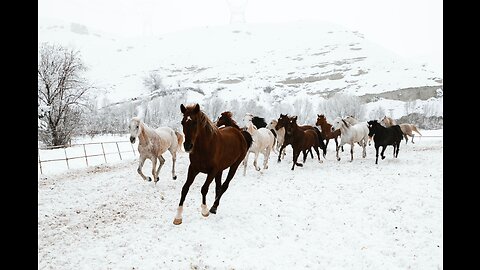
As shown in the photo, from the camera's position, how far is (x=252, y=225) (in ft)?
23.0

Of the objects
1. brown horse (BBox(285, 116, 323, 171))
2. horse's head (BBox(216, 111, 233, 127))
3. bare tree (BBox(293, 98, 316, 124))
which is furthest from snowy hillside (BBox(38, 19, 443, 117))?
horse's head (BBox(216, 111, 233, 127))

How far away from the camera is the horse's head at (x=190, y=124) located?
20.1 ft

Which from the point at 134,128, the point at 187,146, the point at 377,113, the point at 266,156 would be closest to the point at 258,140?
the point at 266,156

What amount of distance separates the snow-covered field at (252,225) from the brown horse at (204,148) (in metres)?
0.90

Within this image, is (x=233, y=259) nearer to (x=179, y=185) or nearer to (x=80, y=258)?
(x=80, y=258)

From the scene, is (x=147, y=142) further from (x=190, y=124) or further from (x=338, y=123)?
(x=338, y=123)

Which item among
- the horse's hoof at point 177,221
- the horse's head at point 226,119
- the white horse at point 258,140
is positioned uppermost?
the horse's head at point 226,119

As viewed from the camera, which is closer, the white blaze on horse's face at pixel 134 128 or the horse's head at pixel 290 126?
the white blaze on horse's face at pixel 134 128

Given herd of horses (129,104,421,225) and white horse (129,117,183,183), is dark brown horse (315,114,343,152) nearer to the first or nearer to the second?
herd of horses (129,104,421,225)

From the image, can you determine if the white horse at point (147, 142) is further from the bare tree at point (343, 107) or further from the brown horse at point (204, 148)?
the bare tree at point (343, 107)

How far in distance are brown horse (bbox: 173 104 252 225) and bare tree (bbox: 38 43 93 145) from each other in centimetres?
2018

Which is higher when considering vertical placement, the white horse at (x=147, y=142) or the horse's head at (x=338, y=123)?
the horse's head at (x=338, y=123)

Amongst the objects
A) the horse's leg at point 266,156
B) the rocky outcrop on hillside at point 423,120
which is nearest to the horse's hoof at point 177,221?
the horse's leg at point 266,156
